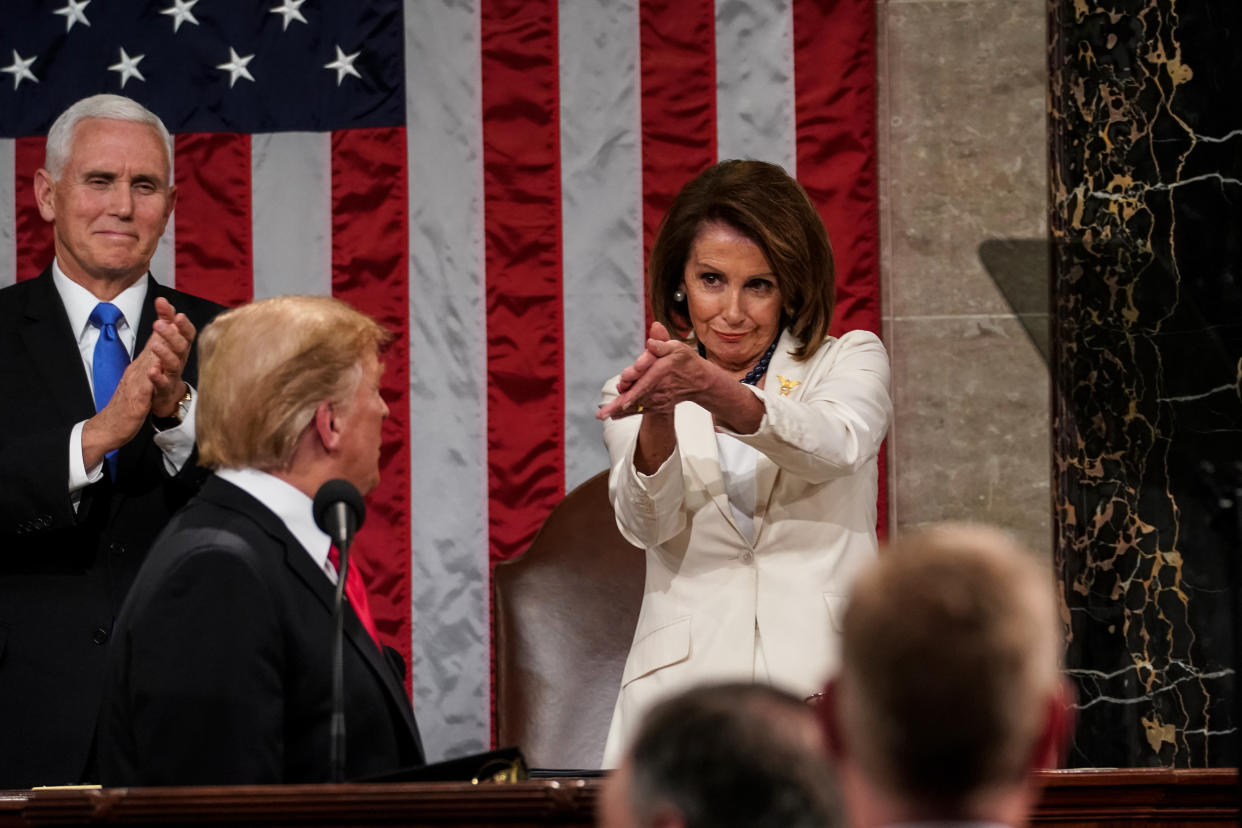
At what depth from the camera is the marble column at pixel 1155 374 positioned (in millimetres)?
4180

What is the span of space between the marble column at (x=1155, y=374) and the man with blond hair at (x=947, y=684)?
10.6 ft

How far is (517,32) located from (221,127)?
85 cm

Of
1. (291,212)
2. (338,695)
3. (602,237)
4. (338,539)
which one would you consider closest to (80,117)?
(291,212)

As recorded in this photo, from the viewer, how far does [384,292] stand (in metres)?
4.42

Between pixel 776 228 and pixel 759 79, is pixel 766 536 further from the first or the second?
pixel 759 79

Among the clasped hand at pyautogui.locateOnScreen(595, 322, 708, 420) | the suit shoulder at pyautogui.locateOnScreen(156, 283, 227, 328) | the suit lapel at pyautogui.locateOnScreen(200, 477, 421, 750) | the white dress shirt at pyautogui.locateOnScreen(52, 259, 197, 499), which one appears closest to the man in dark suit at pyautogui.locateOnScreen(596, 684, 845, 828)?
the suit lapel at pyautogui.locateOnScreen(200, 477, 421, 750)

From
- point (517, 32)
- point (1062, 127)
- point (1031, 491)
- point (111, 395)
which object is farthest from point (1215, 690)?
point (111, 395)

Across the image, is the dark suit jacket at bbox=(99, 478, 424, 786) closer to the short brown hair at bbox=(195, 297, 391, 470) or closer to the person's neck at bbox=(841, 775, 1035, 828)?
the short brown hair at bbox=(195, 297, 391, 470)

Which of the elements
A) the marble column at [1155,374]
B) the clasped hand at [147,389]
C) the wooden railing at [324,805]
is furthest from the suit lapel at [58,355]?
the marble column at [1155,374]

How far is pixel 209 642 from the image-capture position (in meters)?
1.99

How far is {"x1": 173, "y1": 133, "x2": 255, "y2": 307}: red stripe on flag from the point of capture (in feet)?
14.6

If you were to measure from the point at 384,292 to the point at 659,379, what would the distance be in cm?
198

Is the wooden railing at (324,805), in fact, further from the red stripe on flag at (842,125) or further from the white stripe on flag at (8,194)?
the white stripe on flag at (8,194)

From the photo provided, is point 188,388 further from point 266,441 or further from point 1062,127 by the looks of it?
point 1062,127
